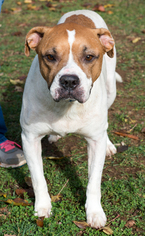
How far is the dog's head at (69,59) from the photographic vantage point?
247 cm

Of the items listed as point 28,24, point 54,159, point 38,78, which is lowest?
point 54,159

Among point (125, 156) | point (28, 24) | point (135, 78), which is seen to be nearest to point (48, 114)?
point (125, 156)

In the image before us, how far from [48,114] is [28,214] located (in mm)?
1120

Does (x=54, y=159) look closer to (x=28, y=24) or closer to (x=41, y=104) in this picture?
(x=41, y=104)

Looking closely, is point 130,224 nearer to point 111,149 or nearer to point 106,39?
point 111,149

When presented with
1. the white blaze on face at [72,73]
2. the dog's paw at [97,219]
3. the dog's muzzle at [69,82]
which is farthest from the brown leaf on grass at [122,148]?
the dog's muzzle at [69,82]

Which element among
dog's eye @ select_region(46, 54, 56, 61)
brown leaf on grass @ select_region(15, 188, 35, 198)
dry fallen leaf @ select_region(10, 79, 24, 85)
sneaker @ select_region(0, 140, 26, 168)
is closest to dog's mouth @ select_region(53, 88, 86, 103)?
dog's eye @ select_region(46, 54, 56, 61)

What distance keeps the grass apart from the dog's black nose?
1452 millimetres

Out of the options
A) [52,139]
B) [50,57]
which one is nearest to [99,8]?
[52,139]

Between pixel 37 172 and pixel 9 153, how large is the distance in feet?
3.39

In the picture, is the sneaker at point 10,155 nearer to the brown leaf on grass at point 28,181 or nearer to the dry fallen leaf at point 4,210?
the brown leaf on grass at point 28,181

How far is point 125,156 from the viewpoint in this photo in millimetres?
4090

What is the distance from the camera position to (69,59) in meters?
2.51

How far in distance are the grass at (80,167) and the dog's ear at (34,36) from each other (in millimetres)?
1668
